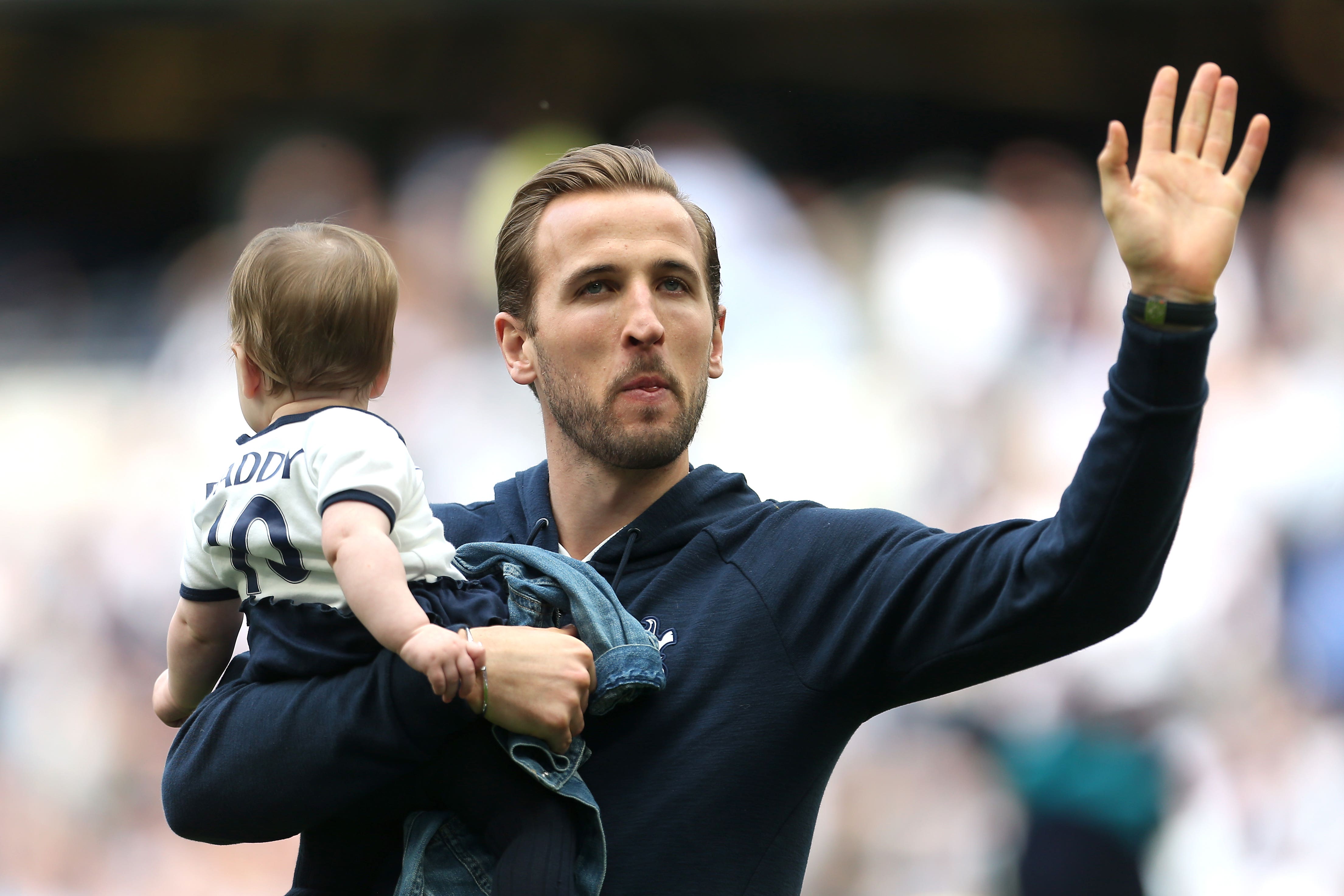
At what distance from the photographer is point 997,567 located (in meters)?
1.76

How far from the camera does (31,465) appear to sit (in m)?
6.24

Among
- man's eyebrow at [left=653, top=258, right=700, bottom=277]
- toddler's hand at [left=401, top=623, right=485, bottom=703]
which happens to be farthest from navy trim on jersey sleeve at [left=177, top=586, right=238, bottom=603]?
man's eyebrow at [left=653, top=258, right=700, bottom=277]

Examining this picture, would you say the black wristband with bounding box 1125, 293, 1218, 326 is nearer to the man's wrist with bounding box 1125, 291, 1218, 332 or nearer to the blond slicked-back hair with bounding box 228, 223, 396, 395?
the man's wrist with bounding box 1125, 291, 1218, 332

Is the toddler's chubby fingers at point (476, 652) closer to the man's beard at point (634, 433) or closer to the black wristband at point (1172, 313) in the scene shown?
the man's beard at point (634, 433)

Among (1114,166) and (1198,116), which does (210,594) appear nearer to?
(1114,166)

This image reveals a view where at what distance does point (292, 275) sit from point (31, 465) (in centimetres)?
502

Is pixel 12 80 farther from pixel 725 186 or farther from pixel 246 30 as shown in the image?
pixel 725 186

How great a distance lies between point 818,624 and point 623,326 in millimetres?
737

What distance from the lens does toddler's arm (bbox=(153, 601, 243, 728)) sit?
2020mm

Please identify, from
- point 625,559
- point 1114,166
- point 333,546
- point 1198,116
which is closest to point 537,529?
point 625,559

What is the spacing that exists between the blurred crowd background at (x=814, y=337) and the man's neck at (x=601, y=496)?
3.12m

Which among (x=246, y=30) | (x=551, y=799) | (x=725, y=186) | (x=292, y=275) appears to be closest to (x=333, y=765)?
(x=551, y=799)

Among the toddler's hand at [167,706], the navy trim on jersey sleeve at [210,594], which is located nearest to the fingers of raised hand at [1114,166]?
the navy trim on jersey sleeve at [210,594]

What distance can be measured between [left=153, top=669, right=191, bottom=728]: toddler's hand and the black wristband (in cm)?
164
